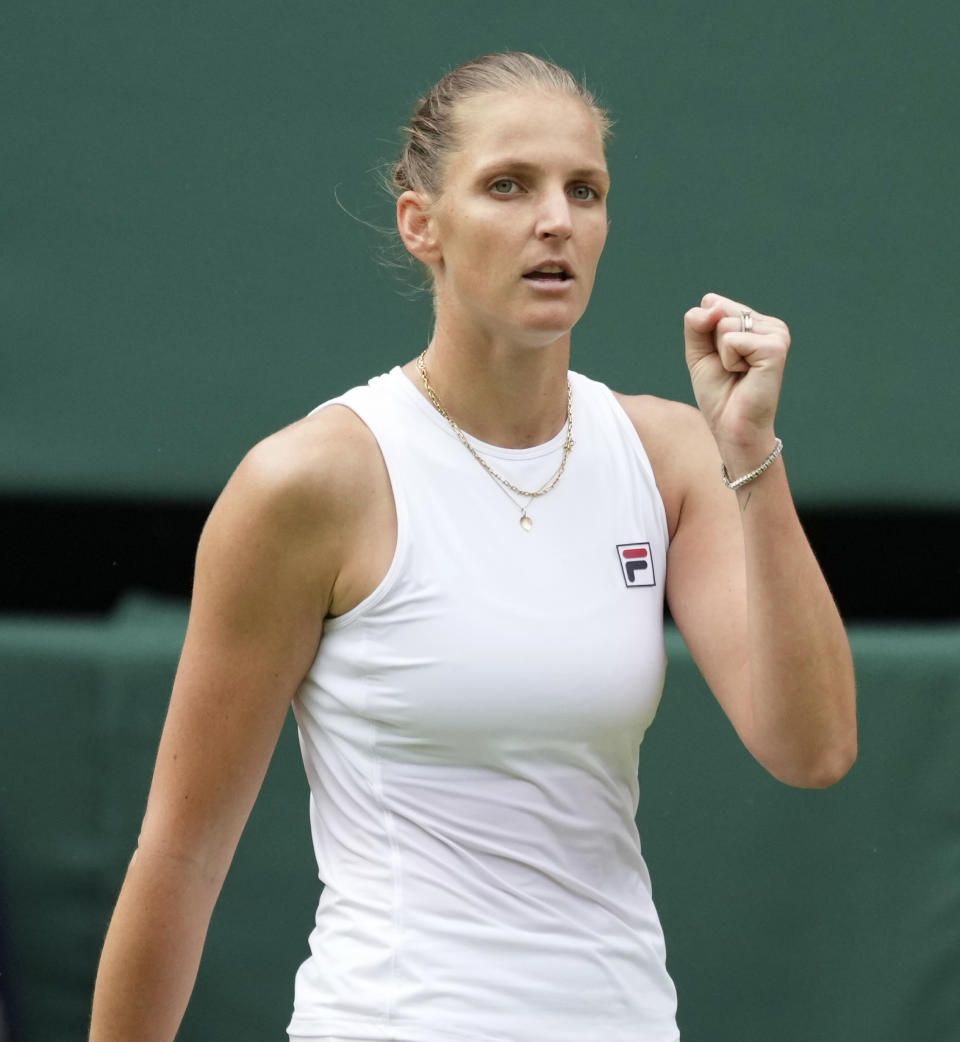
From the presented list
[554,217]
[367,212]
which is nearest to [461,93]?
[554,217]

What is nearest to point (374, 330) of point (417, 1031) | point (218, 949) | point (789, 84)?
point (789, 84)

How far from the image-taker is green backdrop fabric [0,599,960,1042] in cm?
250

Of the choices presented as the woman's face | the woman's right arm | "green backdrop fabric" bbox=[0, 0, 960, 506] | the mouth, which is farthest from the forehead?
"green backdrop fabric" bbox=[0, 0, 960, 506]

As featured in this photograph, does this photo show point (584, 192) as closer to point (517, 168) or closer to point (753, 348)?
point (517, 168)

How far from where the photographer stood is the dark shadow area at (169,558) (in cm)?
261

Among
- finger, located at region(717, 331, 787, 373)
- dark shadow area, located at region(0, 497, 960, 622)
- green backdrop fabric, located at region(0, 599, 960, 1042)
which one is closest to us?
finger, located at region(717, 331, 787, 373)

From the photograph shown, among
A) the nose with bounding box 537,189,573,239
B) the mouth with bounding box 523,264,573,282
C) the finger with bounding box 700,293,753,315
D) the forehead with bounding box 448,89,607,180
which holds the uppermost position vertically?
the forehead with bounding box 448,89,607,180

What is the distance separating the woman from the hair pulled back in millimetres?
11

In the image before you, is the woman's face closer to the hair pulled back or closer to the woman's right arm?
the hair pulled back

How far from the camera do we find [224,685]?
153 cm

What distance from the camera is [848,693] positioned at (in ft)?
5.04

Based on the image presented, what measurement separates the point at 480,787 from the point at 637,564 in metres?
0.28

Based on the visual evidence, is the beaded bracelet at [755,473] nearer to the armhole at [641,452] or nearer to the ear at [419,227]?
the armhole at [641,452]

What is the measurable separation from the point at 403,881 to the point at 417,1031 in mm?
132
